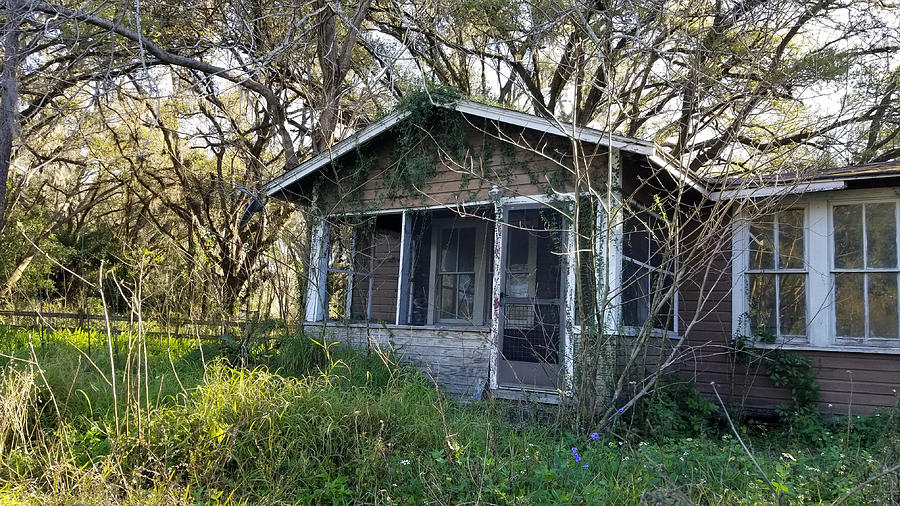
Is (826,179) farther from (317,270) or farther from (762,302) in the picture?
(317,270)

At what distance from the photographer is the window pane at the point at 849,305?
818 cm

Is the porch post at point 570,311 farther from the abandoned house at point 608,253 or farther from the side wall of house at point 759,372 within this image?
Result: the side wall of house at point 759,372

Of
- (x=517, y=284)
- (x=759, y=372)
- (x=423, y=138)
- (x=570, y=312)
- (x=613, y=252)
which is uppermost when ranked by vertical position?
(x=423, y=138)

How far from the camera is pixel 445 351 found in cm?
875

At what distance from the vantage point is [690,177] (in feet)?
26.9

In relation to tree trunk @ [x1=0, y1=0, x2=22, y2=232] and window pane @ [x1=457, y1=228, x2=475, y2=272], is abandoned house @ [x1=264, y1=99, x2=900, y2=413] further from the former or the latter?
tree trunk @ [x1=0, y1=0, x2=22, y2=232]

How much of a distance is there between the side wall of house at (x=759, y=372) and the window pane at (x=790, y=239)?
2.25 feet

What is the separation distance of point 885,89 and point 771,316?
6825 mm

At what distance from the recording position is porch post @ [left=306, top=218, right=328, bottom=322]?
396 inches

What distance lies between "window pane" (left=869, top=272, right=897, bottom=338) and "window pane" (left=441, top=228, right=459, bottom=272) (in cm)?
611

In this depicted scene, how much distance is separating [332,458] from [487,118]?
202 inches

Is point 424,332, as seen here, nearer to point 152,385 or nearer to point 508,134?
point 508,134

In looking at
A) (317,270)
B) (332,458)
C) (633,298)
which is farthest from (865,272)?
(317,270)

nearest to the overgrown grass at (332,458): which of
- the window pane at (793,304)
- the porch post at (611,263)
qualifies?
the porch post at (611,263)
